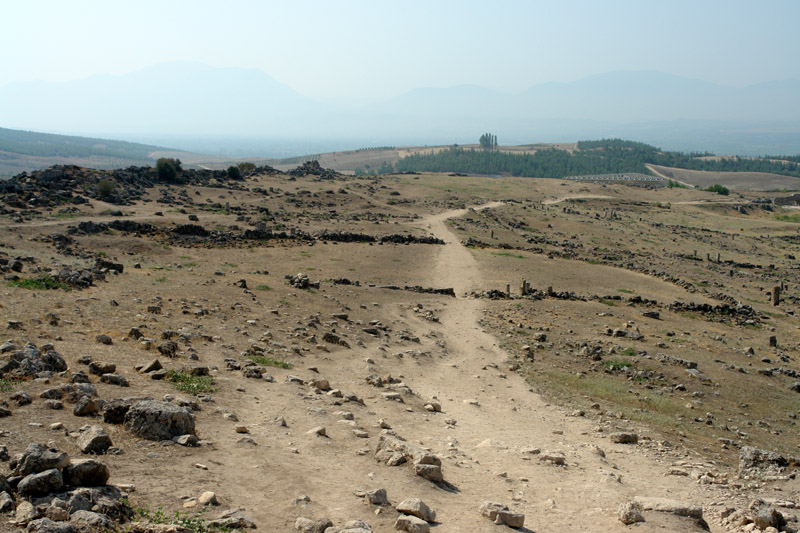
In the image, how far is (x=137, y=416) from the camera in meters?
7.42

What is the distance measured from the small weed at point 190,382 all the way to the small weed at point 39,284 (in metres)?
7.78

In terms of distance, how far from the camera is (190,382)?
9953 mm

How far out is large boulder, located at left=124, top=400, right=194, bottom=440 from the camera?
7.37 m

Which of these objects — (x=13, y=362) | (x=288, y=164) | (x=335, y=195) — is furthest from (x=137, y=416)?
(x=288, y=164)

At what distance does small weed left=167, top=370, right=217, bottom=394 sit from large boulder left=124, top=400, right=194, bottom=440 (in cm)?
191

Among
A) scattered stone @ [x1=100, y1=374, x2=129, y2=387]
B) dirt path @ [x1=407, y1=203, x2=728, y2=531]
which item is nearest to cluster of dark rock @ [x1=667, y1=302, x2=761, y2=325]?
dirt path @ [x1=407, y1=203, x2=728, y2=531]

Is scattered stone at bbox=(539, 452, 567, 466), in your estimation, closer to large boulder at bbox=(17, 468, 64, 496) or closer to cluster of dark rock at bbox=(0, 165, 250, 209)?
large boulder at bbox=(17, 468, 64, 496)

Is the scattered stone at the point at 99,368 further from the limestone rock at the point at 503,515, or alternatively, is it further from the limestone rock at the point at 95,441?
the limestone rock at the point at 503,515

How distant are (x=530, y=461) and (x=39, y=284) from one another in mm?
14120

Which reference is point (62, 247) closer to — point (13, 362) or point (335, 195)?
point (13, 362)

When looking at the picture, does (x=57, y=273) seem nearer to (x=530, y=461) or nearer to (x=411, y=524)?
(x=530, y=461)

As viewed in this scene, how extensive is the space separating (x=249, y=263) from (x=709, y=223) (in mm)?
62161

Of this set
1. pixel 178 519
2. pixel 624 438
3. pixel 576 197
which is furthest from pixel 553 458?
pixel 576 197

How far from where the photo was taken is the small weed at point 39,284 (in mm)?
15328
